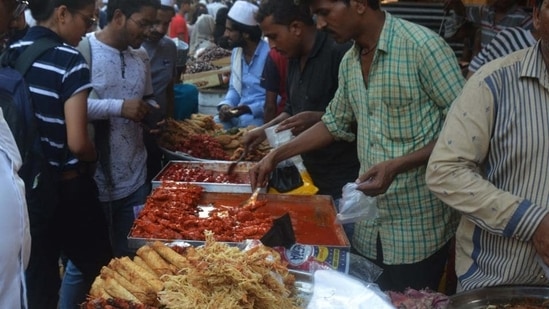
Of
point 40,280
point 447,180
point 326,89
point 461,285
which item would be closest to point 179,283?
point 447,180

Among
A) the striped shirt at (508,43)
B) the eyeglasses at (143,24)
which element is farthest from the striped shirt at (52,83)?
the striped shirt at (508,43)

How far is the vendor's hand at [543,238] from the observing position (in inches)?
78.7

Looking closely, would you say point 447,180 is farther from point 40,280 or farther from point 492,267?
point 40,280

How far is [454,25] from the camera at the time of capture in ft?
22.7

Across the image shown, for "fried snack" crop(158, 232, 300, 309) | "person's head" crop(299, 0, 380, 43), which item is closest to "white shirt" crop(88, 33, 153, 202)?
"person's head" crop(299, 0, 380, 43)

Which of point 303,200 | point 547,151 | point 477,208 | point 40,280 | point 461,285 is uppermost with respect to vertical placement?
point 547,151

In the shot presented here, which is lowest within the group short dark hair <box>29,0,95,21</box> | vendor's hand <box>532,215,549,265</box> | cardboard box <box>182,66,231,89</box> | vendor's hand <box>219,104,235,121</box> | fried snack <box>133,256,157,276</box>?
cardboard box <box>182,66,231,89</box>

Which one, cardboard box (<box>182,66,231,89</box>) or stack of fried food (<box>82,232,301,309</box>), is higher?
stack of fried food (<box>82,232,301,309</box>)

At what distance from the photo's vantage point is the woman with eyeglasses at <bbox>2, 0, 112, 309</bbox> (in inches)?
127

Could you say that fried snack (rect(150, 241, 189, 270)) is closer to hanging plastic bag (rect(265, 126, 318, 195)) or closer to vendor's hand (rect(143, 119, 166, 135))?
hanging plastic bag (rect(265, 126, 318, 195))

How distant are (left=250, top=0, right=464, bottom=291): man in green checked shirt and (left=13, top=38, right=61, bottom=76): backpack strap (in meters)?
1.52

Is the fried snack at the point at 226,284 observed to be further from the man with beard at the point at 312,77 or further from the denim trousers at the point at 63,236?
the man with beard at the point at 312,77

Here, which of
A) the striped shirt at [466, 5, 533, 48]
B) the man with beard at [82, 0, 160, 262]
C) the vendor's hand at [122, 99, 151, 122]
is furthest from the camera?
the striped shirt at [466, 5, 533, 48]

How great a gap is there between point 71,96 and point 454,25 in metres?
5.08
